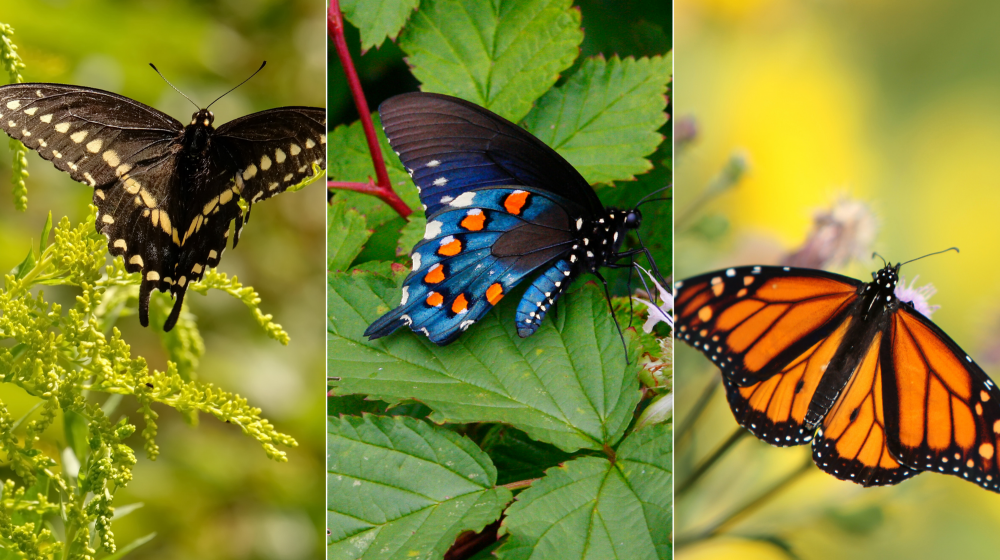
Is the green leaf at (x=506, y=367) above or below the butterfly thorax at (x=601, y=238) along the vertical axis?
below

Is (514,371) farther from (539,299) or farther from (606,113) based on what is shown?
(606,113)

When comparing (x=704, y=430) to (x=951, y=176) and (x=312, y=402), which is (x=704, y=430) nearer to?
(x=951, y=176)

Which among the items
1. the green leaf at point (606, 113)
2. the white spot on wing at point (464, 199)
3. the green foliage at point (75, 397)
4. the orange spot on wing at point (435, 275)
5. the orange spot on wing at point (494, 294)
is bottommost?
the green foliage at point (75, 397)

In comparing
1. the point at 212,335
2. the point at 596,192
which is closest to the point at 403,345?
the point at 596,192

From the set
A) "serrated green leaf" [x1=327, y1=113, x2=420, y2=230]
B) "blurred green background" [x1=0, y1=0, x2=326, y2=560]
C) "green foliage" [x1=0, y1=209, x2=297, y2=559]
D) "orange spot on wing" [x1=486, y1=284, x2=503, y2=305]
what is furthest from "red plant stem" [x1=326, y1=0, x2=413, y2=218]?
"blurred green background" [x1=0, y1=0, x2=326, y2=560]

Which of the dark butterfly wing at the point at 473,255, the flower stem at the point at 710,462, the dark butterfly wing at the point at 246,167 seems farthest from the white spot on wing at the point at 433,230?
the flower stem at the point at 710,462

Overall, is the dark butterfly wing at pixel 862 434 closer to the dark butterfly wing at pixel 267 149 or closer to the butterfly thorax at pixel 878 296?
the butterfly thorax at pixel 878 296
